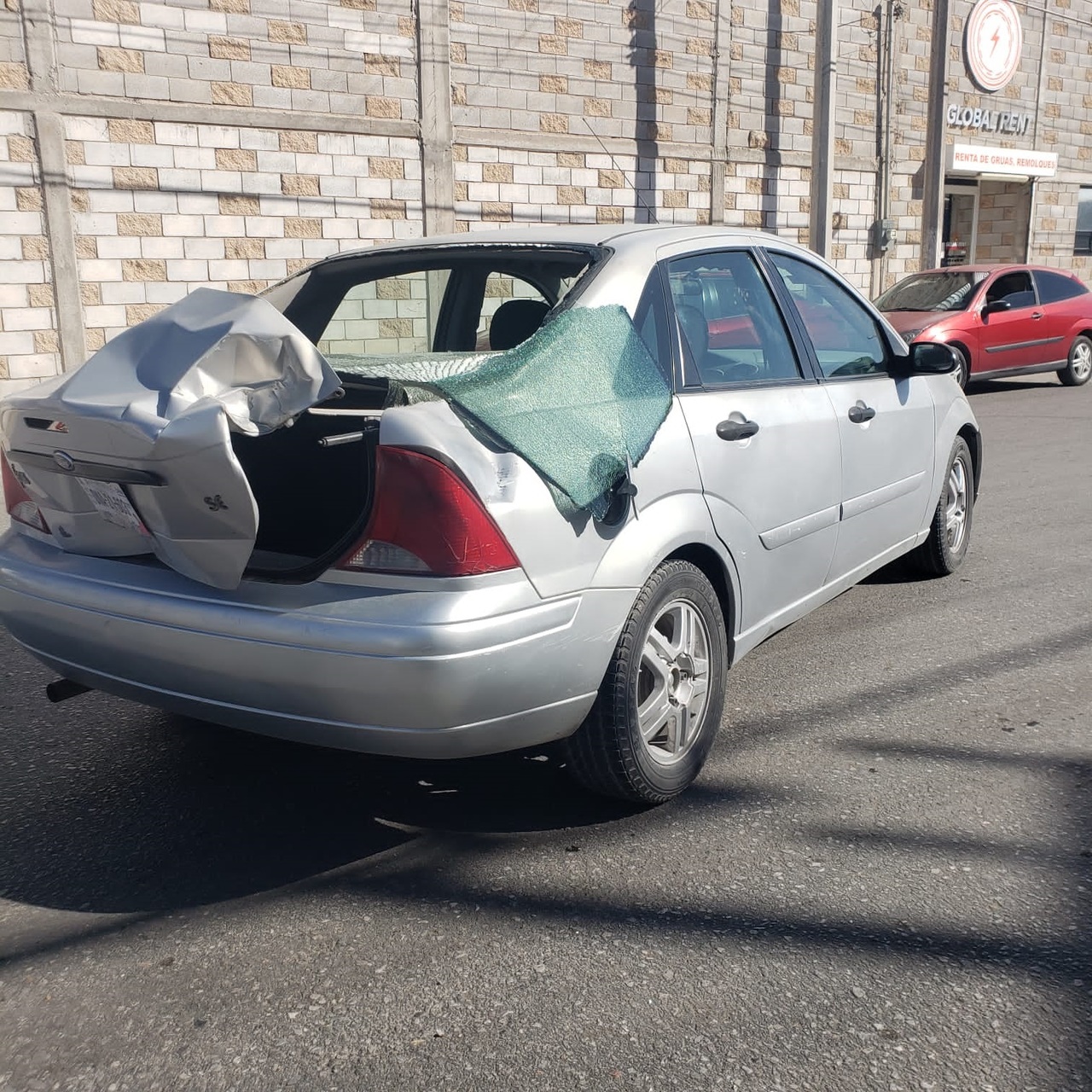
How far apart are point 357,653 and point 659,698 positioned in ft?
3.19

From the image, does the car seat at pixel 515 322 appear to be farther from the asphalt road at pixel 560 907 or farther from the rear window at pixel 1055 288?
the rear window at pixel 1055 288

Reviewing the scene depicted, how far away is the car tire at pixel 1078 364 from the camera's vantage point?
1529 cm

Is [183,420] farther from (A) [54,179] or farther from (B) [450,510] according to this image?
(A) [54,179]

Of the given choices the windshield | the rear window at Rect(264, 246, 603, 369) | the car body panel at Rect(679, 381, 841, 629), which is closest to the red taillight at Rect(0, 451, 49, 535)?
the rear window at Rect(264, 246, 603, 369)

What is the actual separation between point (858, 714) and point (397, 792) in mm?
1629

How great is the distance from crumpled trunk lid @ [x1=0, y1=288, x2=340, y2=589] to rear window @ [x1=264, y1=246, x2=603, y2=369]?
0.52m

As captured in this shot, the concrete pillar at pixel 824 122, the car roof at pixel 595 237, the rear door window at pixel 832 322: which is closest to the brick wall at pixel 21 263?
the car roof at pixel 595 237

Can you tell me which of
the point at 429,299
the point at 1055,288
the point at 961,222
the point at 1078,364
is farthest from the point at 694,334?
the point at 961,222

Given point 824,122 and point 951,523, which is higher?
point 824,122

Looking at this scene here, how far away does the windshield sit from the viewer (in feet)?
45.5

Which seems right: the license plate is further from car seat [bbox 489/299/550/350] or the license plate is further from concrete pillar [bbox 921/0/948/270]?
concrete pillar [bbox 921/0/948/270]

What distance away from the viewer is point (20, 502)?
349cm

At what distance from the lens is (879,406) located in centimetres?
461

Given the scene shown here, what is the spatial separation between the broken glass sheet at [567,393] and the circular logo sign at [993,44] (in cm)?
2257
